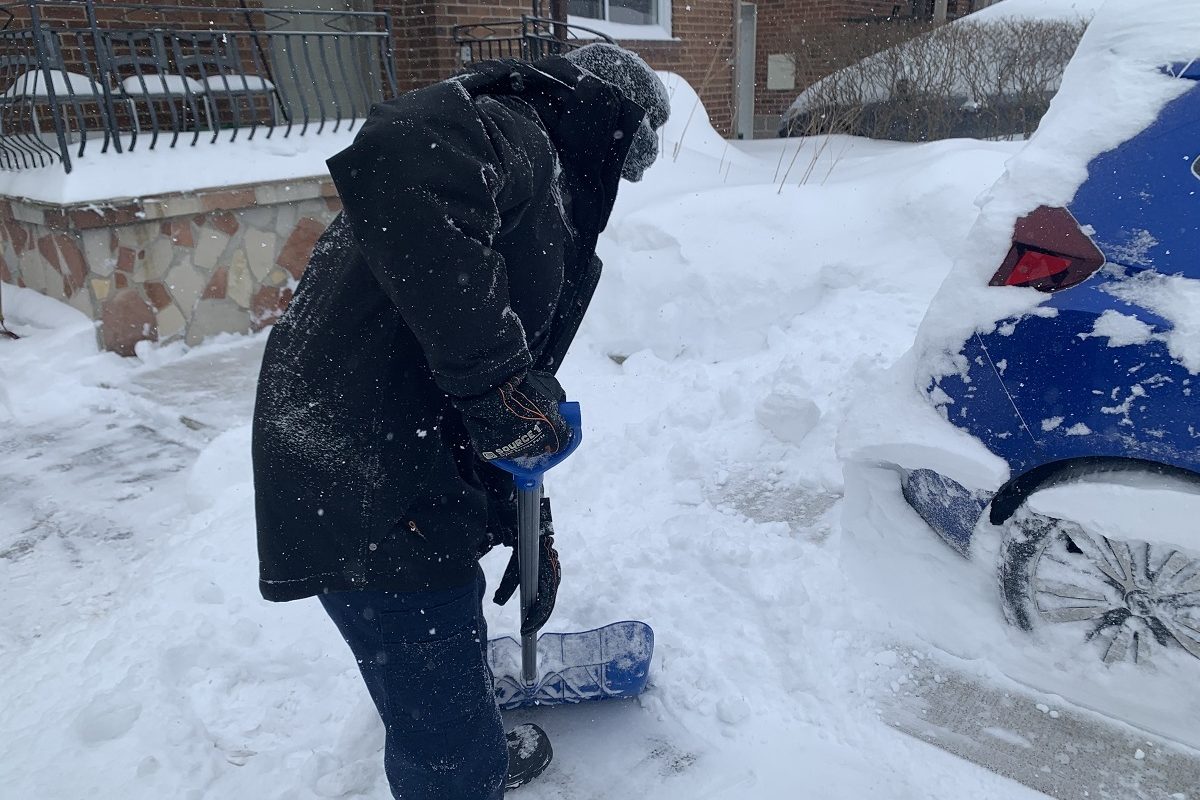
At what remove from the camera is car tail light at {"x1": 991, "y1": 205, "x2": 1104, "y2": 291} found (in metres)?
2.28

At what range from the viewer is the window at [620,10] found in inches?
396

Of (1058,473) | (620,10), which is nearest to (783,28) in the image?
(620,10)

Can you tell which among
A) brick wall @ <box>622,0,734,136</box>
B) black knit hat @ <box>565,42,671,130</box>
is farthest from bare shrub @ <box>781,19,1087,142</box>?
black knit hat @ <box>565,42,671,130</box>

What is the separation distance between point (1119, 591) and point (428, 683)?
77.9 inches

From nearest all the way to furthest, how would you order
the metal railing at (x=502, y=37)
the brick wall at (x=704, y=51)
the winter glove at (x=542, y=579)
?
the winter glove at (x=542, y=579) < the metal railing at (x=502, y=37) < the brick wall at (x=704, y=51)

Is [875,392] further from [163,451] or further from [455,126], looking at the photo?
[163,451]

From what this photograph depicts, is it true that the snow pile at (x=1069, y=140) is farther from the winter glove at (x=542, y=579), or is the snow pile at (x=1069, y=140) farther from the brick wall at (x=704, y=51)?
the brick wall at (x=704, y=51)

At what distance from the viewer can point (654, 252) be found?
18.3 feet

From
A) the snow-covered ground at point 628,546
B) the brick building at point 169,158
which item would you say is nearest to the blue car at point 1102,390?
the snow-covered ground at point 628,546

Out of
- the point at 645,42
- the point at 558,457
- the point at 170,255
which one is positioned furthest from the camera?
the point at 645,42

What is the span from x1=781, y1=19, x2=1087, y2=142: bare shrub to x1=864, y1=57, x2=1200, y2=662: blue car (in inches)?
299

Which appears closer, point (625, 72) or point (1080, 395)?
point (625, 72)

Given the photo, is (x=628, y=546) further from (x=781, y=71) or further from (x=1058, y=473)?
(x=781, y=71)

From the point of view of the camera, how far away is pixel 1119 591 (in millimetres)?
2510
